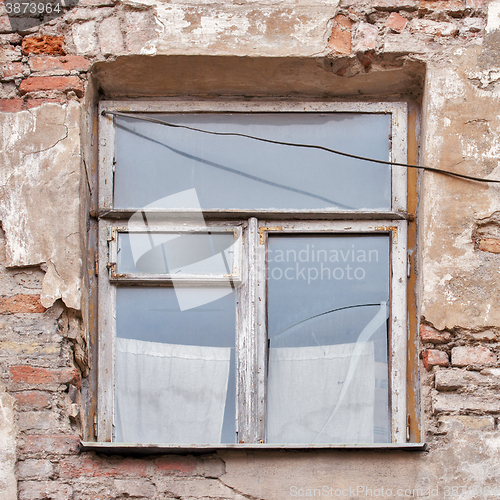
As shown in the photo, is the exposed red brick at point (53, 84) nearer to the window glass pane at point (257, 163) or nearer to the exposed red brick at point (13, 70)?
the exposed red brick at point (13, 70)

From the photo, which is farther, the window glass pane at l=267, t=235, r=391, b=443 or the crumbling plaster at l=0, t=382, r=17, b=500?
the window glass pane at l=267, t=235, r=391, b=443

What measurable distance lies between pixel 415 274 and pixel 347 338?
41 cm

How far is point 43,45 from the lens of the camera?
8.86ft

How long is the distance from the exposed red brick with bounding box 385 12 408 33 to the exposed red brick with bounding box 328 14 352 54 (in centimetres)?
18

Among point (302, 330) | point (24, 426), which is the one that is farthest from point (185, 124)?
point (24, 426)

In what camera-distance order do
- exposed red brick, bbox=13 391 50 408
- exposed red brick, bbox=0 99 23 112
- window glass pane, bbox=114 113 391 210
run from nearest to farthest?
1. exposed red brick, bbox=13 391 50 408
2. exposed red brick, bbox=0 99 23 112
3. window glass pane, bbox=114 113 391 210

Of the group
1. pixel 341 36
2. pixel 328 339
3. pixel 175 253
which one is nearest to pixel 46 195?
pixel 175 253

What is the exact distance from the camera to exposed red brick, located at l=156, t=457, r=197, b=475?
235 cm

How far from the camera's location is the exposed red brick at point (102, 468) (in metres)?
2.34

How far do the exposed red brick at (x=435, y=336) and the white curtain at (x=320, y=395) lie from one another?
0.81 feet

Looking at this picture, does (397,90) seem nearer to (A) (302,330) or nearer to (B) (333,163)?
(B) (333,163)

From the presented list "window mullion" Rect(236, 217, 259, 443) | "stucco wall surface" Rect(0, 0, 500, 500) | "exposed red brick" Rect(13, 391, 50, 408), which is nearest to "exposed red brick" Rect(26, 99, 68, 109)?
"stucco wall surface" Rect(0, 0, 500, 500)

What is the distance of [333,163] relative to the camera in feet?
9.13

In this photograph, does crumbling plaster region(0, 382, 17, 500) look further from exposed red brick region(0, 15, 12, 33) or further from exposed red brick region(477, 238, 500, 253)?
exposed red brick region(477, 238, 500, 253)
